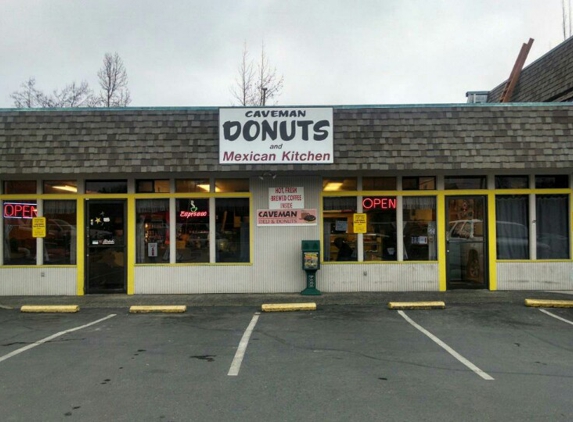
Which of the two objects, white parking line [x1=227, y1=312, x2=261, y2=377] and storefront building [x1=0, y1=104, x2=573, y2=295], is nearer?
white parking line [x1=227, y1=312, x2=261, y2=377]

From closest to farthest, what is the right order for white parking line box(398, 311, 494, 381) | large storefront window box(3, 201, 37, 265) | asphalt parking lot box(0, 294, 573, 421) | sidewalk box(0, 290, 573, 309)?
1. asphalt parking lot box(0, 294, 573, 421)
2. white parking line box(398, 311, 494, 381)
3. sidewalk box(0, 290, 573, 309)
4. large storefront window box(3, 201, 37, 265)

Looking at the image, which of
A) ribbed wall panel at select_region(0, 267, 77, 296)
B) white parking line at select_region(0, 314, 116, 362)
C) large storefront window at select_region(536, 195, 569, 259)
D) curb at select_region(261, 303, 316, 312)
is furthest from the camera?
large storefront window at select_region(536, 195, 569, 259)

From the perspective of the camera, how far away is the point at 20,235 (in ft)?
36.8

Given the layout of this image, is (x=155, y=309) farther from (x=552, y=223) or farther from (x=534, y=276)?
(x=552, y=223)

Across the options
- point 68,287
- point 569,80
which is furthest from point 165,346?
point 569,80

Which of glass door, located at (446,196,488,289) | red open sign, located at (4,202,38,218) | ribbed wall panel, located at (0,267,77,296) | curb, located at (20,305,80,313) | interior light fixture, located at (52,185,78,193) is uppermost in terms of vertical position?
interior light fixture, located at (52,185,78,193)

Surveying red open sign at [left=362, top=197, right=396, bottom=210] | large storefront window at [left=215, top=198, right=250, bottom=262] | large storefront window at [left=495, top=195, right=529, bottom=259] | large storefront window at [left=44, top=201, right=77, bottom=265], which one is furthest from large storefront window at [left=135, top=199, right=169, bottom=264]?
large storefront window at [left=495, top=195, right=529, bottom=259]

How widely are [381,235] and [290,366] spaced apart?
599 centimetres

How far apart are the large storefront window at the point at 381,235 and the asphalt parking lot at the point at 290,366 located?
89.8 inches

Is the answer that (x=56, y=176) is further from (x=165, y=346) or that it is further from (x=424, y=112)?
(x=424, y=112)

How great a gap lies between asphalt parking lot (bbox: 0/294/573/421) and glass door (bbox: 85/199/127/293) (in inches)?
79.2

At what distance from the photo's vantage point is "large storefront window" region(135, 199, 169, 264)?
11.1 metres

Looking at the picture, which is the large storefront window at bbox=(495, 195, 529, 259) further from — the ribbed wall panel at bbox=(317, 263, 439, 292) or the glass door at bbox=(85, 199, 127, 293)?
the glass door at bbox=(85, 199, 127, 293)

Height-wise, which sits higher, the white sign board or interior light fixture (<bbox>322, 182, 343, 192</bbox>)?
interior light fixture (<bbox>322, 182, 343, 192</bbox>)
